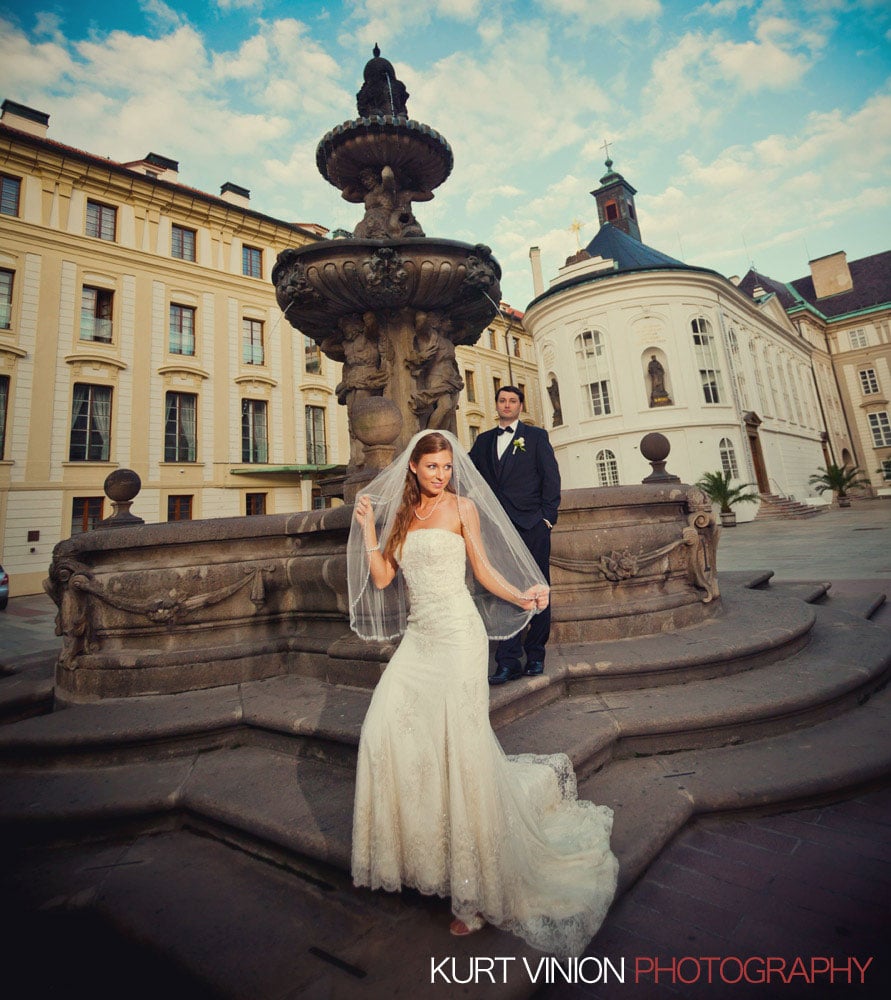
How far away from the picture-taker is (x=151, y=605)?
12.1ft

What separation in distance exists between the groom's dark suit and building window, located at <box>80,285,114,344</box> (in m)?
20.8

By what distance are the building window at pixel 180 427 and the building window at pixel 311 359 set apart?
5397mm

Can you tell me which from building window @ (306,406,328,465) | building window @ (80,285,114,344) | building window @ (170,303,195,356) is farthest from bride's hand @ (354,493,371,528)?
building window @ (306,406,328,465)

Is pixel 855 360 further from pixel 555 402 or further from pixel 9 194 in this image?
pixel 9 194

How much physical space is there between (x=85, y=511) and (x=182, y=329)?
27.1ft

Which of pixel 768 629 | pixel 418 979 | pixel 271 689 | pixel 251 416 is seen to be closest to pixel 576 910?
pixel 418 979

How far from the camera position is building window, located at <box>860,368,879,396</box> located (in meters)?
42.8

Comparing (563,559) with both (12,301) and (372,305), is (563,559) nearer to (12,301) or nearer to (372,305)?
(372,305)

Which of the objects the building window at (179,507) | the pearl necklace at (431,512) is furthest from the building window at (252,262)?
the pearl necklace at (431,512)

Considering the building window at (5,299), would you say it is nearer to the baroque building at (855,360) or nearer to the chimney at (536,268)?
the chimney at (536,268)

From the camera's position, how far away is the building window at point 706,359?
25703 millimetres

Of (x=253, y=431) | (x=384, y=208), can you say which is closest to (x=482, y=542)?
(x=384, y=208)

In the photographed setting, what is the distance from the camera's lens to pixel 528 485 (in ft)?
11.4

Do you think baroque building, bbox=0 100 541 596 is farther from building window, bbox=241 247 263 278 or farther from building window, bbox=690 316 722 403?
building window, bbox=690 316 722 403
